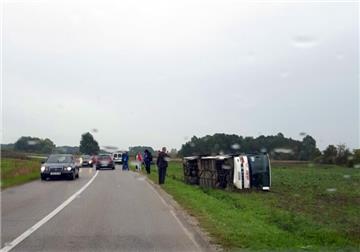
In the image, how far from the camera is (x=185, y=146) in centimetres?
3484

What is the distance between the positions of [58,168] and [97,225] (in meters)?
18.4

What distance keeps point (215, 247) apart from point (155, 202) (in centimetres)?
831

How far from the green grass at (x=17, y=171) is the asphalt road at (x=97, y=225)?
4138 mm

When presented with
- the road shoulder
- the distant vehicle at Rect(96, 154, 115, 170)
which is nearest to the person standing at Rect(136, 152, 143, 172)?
the distant vehicle at Rect(96, 154, 115, 170)

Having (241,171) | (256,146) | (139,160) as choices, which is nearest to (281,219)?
(241,171)

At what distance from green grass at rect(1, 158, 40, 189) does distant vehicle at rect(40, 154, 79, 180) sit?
0.88 metres

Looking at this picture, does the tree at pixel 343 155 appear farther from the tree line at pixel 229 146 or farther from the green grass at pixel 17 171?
the green grass at pixel 17 171

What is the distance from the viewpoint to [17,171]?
89.2ft

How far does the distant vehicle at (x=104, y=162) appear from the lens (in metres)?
48.7

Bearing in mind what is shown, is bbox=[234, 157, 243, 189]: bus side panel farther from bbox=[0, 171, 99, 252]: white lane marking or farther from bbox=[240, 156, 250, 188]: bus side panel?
bbox=[0, 171, 99, 252]: white lane marking

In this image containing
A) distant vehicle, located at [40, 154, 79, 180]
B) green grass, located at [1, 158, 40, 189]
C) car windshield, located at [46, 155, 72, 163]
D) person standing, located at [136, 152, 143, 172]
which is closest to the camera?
green grass, located at [1, 158, 40, 189]

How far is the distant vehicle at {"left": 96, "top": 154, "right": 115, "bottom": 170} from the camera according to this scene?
4869cm

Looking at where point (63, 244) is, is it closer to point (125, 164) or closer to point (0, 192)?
point (0, 192)

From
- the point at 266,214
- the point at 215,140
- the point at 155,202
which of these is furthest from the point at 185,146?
the point at 266,214
